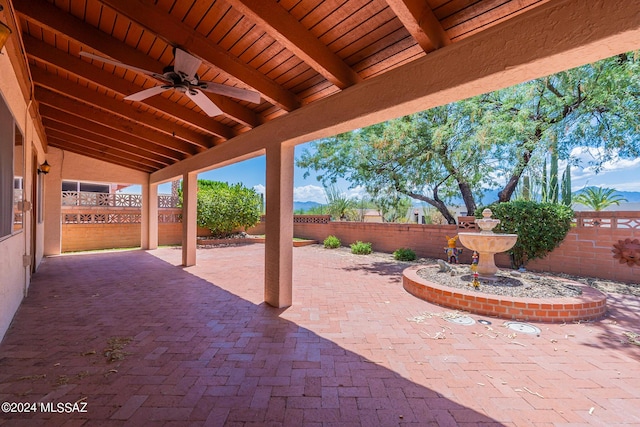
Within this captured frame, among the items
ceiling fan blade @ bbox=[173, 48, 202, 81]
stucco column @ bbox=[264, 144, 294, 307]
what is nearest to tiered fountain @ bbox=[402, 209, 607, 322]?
stucco column @ bbox=[264, 144, 294, 307]

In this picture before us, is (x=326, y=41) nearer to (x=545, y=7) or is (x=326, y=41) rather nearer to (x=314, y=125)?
(x=314, y=125)

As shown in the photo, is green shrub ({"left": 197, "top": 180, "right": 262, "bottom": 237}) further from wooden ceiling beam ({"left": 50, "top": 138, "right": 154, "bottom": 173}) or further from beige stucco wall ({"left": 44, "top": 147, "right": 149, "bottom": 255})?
beige stucco wall ({"left": 44, "top": 147, "right": 149, "bottom": 255})

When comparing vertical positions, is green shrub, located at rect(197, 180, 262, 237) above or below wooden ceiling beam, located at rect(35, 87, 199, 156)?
below

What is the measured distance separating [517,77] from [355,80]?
164 centimetres

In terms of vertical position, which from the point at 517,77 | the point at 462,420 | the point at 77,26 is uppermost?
the point at 77,26

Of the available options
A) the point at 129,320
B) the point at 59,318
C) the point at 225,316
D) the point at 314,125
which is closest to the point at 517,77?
Result: the point at 314,125

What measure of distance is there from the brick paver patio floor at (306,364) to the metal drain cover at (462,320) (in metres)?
0.14

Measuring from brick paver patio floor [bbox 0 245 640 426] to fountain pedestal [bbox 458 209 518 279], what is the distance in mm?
1586

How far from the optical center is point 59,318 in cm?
391

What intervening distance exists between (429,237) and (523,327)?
5.45 metres

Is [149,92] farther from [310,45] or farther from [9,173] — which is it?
[310,45]

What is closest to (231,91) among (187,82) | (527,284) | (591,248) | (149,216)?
(187,82)

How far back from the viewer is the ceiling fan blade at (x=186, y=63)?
111 inches

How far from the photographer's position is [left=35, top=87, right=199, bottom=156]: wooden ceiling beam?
204 inches
